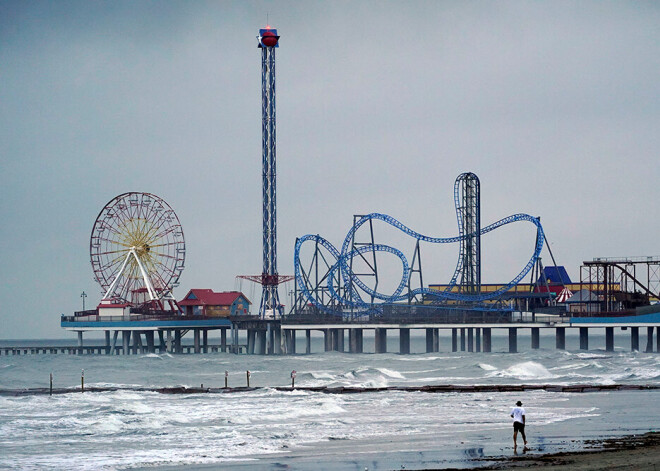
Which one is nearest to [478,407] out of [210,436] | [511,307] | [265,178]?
[210,436]

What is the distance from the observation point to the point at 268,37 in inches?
4680

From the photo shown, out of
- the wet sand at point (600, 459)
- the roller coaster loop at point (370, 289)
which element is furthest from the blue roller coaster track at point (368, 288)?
the wet sand at point (600, 459)

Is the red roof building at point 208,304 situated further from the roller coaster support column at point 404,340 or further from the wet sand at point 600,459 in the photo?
the wet sand at point 600,459

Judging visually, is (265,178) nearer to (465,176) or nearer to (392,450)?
(465,176)

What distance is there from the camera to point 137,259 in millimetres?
119938

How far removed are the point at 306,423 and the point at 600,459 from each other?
1560 cm

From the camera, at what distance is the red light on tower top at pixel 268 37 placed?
11888cm

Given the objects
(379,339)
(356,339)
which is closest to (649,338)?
(379,339)

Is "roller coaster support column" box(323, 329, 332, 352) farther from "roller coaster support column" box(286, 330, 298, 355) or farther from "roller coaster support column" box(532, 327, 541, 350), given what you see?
"roller coaster support column" box(532, 327, 541, 350)

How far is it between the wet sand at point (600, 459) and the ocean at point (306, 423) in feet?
3.42

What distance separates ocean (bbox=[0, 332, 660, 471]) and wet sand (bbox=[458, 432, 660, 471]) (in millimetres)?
1043

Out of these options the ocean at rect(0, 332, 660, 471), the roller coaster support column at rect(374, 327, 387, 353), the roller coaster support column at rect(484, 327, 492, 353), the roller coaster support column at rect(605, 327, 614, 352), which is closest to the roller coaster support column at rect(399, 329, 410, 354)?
the roller coaster support column at rect(374, 327, 387, 353)

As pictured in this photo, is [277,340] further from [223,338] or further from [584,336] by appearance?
[584,336]

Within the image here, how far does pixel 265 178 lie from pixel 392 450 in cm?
8816
